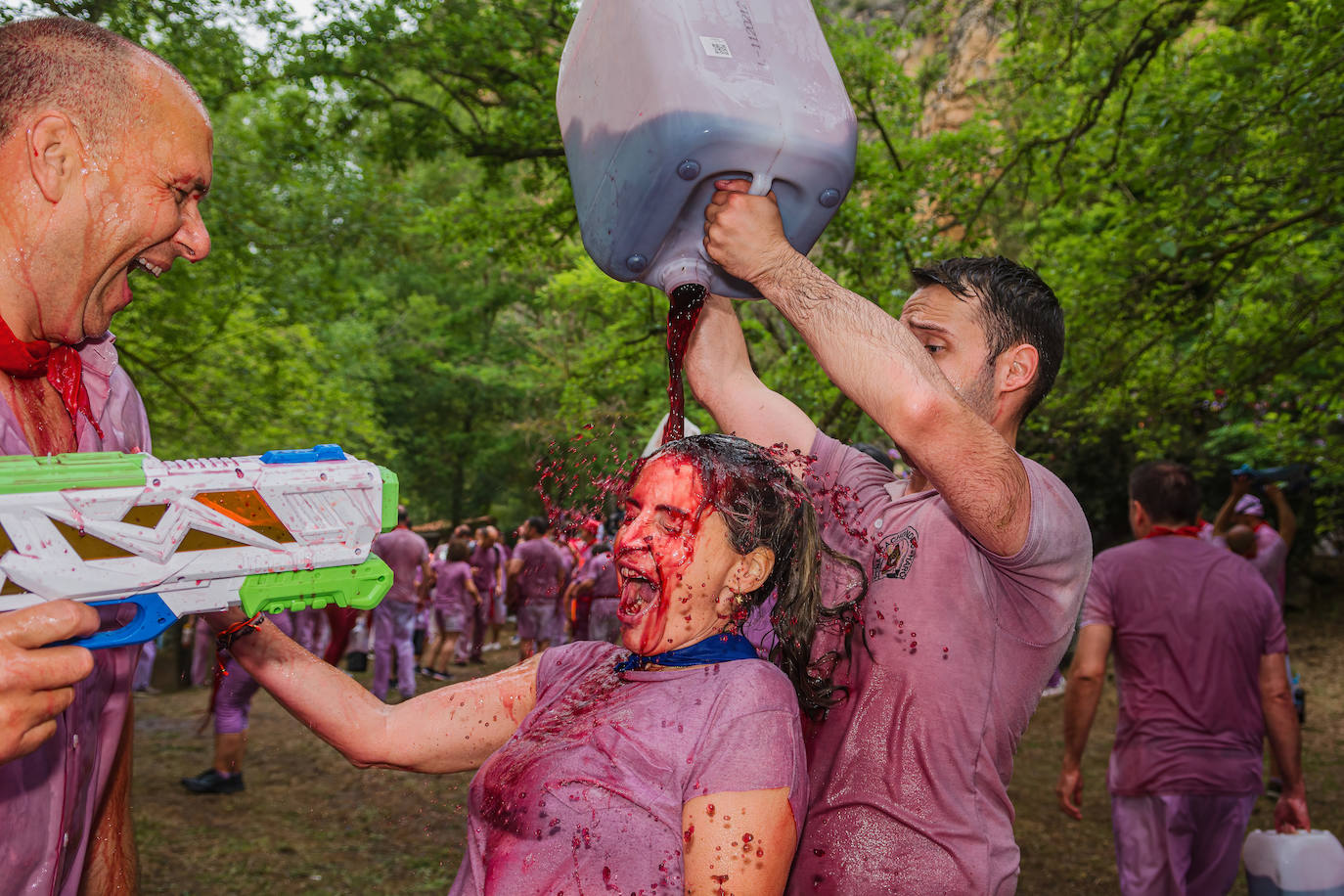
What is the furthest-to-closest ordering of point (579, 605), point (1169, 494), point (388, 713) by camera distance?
point (579, 605), point (1169, 494), point (388, 713)

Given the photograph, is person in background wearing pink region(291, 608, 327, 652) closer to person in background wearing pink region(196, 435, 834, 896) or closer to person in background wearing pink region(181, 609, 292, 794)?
person in background wearing pink region(181, 609, 292, 794)

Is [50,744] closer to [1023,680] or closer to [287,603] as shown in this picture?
[287,603]

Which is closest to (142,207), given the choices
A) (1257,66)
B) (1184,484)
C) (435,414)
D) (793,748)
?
(793,748)

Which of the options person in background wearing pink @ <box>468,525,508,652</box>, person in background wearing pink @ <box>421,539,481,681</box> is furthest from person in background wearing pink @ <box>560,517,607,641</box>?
person in background wearing pink @ <box>468,525,508,652</box>

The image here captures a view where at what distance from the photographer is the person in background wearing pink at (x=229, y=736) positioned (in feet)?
24.0

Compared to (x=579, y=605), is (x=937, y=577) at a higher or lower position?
higher

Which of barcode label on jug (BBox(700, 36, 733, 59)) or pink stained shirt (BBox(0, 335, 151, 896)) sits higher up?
barcode label on jug (BBox(700, 36, 733, 59))

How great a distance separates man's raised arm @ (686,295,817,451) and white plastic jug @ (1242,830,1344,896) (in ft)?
10.7

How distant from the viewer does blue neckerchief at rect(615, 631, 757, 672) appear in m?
1.95

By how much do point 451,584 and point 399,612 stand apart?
6.58 ft

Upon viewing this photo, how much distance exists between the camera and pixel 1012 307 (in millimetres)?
2471

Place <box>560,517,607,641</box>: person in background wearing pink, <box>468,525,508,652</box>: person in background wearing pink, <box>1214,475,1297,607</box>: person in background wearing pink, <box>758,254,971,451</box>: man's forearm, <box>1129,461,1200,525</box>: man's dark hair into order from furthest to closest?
<box>468,525,508,652</box>: person in background wearing pink, <box>560,517,607,641</box>: person in background wearing pink, <box>1214,475,1297,607</box>: person in background wearing pink, <box>1129,461,1200,525</box>: man's dark hair, <box>758,254,971,451</box>: man's forearm

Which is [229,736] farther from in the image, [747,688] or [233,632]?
[747,688]

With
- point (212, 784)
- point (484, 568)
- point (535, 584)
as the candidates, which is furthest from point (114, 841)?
point (484, 568)
